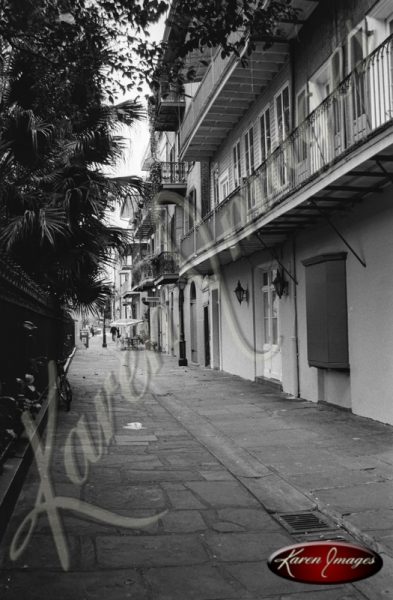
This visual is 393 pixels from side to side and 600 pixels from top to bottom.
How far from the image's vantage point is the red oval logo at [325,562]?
4066 millimetres

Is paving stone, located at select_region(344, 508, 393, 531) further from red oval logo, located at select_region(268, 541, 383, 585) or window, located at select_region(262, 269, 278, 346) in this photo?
window, located at select_region(262, 269, 278, 346)

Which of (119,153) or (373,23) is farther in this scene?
(119,153)

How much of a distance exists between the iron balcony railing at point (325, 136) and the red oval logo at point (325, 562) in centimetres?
488

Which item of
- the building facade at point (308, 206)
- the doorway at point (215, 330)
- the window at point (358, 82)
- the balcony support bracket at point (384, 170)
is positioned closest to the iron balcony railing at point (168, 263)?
the doorway at point (215, 330)

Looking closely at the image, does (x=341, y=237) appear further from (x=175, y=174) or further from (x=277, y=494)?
(x=175, y=174)

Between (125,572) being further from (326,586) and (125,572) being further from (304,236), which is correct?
(304,236)

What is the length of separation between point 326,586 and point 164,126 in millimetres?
25791

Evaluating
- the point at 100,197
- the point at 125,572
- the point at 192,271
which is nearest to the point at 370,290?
the point at 100,197

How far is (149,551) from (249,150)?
1348 centimetres

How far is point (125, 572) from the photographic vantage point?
4.08 meters

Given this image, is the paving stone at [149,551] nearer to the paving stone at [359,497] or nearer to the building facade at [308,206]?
the paving stone at [359,497]

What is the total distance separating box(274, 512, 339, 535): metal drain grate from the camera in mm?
4992

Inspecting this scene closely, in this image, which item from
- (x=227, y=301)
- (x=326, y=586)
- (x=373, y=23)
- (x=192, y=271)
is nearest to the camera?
(x=326, y=586)

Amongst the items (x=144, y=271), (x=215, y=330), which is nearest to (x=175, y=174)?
(x=215, y=330)
